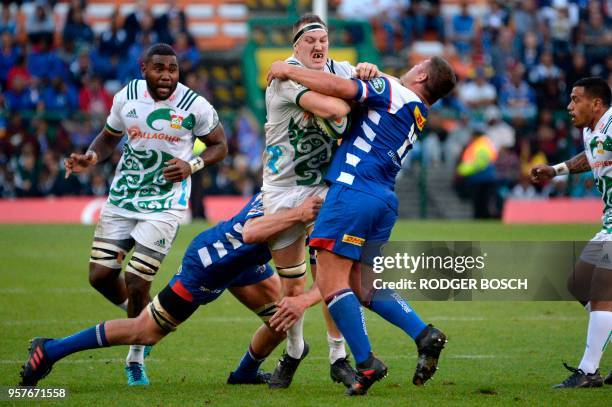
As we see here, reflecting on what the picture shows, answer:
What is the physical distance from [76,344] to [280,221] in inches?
64.4

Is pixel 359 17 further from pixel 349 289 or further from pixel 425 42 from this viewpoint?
pixel 349 289

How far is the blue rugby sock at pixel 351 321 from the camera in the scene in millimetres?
7184

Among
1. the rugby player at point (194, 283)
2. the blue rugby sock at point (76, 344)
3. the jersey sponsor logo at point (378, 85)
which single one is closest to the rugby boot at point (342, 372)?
the rugby player at point (194, 283)

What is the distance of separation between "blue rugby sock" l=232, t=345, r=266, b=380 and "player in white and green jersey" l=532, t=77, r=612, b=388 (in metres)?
2.17

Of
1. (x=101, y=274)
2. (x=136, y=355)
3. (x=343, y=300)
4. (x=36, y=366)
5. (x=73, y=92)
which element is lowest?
(x=136, y=355)

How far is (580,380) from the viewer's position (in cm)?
783

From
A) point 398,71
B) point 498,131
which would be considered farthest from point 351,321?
point 398,71

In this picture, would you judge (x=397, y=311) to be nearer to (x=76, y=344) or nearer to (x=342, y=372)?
(x=342, y=372)

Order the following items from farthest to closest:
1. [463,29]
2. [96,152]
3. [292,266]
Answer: [463,29]
[96,152]
[292,266]

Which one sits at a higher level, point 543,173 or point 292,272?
point 543,173

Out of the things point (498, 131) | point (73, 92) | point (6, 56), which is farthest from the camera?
point (6, 56)

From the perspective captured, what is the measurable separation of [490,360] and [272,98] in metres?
3.11

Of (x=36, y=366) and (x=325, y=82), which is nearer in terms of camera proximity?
(x=325, y=82)

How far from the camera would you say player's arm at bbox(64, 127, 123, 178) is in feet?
28.8
